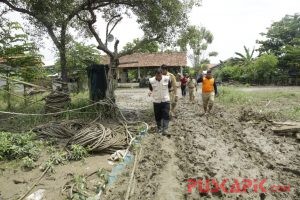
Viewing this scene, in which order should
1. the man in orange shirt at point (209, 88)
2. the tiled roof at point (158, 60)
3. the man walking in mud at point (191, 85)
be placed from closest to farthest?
1. the man in orange shirt at point (209, 88)
2. the man walking in mud at point (191, 85)
3. the tiled roof at point (158, 60)

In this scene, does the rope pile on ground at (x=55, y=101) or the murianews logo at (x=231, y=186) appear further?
the rope pile on ground at (x=55, y=101)

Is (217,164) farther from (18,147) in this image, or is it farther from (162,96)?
(18,147)

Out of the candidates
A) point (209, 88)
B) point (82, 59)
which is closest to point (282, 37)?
point (82, 59)

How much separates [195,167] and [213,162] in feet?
1.66

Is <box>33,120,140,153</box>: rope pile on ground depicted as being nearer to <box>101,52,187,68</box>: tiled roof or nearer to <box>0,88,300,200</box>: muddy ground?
<box>0,88,300,200</box>: muddy ground

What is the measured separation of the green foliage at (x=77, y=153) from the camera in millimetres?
6833

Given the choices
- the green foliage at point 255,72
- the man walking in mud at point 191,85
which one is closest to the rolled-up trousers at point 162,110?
the man walking in mud at point 191,85

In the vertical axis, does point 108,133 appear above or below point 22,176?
above

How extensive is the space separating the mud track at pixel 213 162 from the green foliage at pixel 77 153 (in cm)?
125

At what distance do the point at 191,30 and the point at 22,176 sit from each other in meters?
9.62

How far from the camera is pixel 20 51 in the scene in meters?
14.7

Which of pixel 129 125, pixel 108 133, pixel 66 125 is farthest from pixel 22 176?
pixel 129 125

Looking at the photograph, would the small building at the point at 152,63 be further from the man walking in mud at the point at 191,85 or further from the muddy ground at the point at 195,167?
the muddy ground at the point at 195,167

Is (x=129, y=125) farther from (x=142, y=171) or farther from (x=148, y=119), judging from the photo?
(x=142, y=171)
